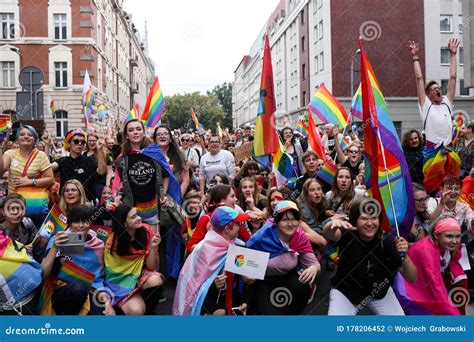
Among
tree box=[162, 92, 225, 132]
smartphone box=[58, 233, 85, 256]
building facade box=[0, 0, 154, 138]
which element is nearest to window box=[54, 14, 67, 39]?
building facade box=[0, 0, 154, 138]

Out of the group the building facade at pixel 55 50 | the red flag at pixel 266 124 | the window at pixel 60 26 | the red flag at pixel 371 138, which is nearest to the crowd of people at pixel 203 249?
the red flag at pixel 371 138

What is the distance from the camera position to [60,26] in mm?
37094

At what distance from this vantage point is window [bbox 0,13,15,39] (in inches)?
A: 1431

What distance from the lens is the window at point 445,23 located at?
34.8 m

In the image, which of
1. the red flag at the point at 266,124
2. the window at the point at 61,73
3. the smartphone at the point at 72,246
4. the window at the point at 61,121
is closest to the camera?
the smartphone at the point at 72,246

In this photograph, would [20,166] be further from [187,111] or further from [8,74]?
[187,111]

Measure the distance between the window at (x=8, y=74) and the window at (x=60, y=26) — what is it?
349 centimetres

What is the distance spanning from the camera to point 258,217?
5.88 m

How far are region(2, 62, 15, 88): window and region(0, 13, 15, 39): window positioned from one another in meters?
1.76

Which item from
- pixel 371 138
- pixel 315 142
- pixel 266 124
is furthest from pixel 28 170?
pixel 315 142

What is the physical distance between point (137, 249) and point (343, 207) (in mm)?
2534

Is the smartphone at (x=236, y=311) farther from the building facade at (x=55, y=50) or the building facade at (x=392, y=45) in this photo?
the building facade at (x=55, y=50)

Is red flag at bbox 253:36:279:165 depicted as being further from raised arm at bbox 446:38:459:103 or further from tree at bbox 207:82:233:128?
tree at bbox 207:82:233:128

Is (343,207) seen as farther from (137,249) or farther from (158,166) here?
(137,249)
